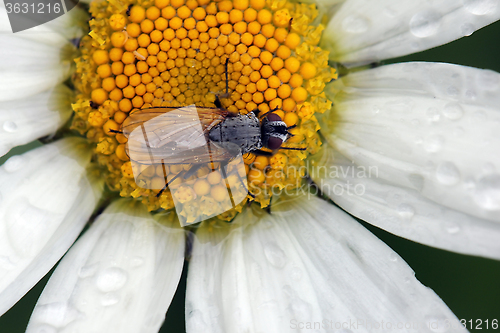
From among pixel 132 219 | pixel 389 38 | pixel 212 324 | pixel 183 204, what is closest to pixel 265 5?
pixel 389 38

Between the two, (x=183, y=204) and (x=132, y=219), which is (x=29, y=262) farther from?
(x=183, y=204)

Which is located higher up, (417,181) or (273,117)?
(273,117)

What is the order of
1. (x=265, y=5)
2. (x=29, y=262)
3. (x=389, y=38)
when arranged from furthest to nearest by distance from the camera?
(x=265, y=5), (x=389, y=38), (x=29, y=262)

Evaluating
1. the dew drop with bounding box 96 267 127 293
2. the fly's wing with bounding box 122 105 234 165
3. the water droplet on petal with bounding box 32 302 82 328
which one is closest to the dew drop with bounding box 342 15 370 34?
the fly's wing with bounding box 122 105 234 165

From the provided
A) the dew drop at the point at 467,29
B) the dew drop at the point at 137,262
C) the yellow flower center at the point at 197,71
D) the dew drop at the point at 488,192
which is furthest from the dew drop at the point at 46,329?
the dew drop at the point at 467,29

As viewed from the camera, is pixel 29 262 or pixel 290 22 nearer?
pixel 29 262

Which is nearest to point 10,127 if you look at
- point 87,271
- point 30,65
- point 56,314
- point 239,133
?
point 30,65

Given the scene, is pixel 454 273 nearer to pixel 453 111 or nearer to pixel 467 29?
pixel 453 111
